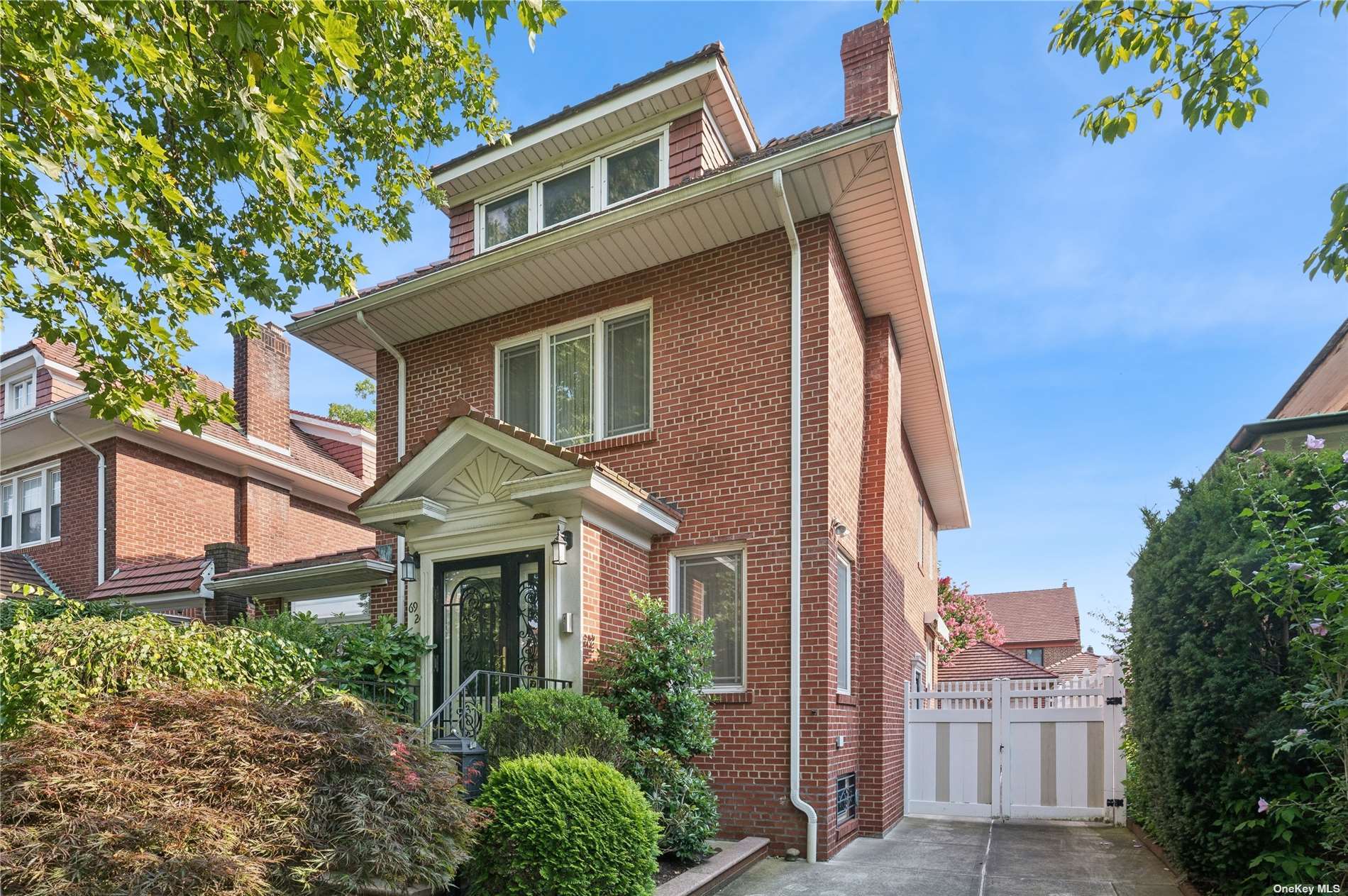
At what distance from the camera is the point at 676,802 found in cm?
666

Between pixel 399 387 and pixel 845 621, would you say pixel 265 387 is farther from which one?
pixel 845 621

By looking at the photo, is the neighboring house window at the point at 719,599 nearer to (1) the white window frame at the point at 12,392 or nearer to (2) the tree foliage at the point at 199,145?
(2) the tree foliage at the point at 199,145

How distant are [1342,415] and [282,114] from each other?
8.57 meters

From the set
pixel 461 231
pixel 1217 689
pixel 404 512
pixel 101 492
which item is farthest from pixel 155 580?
pixel 1217 689

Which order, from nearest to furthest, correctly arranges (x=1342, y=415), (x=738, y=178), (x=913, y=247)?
(x=1342, y=415) → (x=738, y=178) → (x=913, y=247)

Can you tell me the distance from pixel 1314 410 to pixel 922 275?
9.37 meters

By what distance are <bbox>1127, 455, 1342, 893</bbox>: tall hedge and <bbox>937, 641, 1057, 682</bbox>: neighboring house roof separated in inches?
532

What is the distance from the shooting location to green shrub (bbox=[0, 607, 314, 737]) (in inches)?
203

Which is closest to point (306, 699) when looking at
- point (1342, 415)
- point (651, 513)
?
point (651, 513)

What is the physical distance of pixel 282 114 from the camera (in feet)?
18.5

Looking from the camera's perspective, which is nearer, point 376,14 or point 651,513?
point 376,14

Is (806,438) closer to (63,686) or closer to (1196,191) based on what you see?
(1196,191)

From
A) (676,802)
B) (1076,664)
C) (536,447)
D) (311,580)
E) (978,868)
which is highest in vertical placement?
(536,447)

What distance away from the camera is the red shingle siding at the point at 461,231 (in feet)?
37.8
